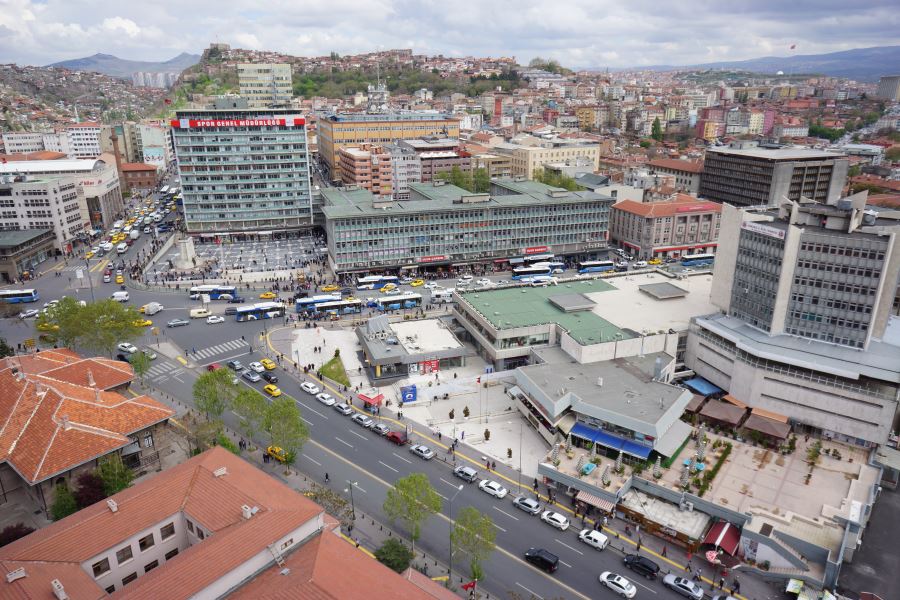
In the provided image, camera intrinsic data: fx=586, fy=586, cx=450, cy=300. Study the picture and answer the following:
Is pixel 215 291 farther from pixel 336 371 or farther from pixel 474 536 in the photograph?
pixel 474 536

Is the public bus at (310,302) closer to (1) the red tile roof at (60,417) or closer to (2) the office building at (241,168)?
(1) the red tile roof at (60,417)

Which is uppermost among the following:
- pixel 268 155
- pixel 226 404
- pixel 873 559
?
pixel 268 155

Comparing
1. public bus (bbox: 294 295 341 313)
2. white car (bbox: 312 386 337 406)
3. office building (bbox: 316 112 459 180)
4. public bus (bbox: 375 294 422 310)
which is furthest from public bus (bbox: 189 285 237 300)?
office building (bbox: 316 112 459 180)

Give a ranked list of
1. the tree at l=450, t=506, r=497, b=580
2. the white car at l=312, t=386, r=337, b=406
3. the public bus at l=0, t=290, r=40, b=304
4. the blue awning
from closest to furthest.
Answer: the tree at l=450, t=506, r=497, b=580 < the white car at l=312, t=386, r=337, b=406 < the blue awning < the public bus at l=0, t=290, r=40, b=304

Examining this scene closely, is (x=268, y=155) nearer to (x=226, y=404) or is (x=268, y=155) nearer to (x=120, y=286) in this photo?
(x=120, y=286)

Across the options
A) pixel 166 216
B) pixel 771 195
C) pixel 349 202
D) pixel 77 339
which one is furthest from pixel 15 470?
pixel 771 195

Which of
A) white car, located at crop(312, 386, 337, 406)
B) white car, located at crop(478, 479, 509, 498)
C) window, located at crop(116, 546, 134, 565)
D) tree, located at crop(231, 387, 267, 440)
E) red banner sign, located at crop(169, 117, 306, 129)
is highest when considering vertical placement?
red banner sign, located at crop(169, 117, 306, 129)

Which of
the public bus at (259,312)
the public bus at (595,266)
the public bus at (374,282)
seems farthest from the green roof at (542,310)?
the public bus at (259,312)

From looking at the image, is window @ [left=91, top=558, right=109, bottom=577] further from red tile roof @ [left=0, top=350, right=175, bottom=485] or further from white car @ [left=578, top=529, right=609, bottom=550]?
white car @ [left=578, top=529, right=609, bottom=550]
